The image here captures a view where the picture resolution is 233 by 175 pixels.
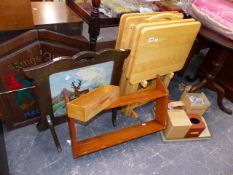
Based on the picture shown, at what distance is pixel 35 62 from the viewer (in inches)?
49.5

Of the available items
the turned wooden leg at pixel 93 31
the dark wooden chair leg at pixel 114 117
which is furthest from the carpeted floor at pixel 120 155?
the turned wooden leg at pixel 93 31

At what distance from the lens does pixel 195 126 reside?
1539 millimetres

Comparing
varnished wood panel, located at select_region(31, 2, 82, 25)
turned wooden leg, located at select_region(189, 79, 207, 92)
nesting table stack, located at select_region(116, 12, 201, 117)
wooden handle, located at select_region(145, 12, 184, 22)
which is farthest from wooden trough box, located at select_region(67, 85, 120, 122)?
turned wooden leg, located at select_region(189, 79, 207, 92)

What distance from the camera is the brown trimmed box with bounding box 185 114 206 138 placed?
1542 millimetres

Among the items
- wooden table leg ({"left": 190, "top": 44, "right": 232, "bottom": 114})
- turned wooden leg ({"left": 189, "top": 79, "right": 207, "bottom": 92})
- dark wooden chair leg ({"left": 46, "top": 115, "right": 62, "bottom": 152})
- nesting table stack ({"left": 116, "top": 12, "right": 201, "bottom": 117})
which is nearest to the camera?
nesting table stack ({"left": 116, "top": 12, "right": 201, "bottom": 117})

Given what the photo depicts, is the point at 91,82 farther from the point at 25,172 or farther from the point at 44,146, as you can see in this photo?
the point at 25,172

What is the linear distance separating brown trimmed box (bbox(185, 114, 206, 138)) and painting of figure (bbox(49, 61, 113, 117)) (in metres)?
0.70

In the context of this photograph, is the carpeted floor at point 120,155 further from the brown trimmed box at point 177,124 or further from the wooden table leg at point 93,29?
the wooden table leg at point 93,29

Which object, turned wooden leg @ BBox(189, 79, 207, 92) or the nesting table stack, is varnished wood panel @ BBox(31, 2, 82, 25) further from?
turned wooden leg @ BBox(189, 79, 207, 92)

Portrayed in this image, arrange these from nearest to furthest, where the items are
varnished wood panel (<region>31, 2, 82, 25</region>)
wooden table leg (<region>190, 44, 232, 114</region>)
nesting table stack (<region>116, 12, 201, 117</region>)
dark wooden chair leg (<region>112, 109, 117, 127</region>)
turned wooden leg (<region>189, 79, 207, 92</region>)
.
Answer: nesting table stack (<region>116, 12, 201, 117</region>) < varnished wood panel (<region>31, 2, 82, 25</region>) < dark wooden chair leg (<region>112, 109, 117, 127</region>) < wooden table leg (<region>190, 44, 232, 114</region>) < turned wooden leg (<region>189, 79, 207, 92</region>)

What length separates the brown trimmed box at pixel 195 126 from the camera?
1542mm

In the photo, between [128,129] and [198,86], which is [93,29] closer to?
[128,129]

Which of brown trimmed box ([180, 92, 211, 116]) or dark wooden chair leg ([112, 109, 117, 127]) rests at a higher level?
brown trimmed box ([180, 92, 211, 116])

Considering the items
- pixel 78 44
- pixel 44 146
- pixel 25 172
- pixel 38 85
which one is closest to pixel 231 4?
pixel 78 44
